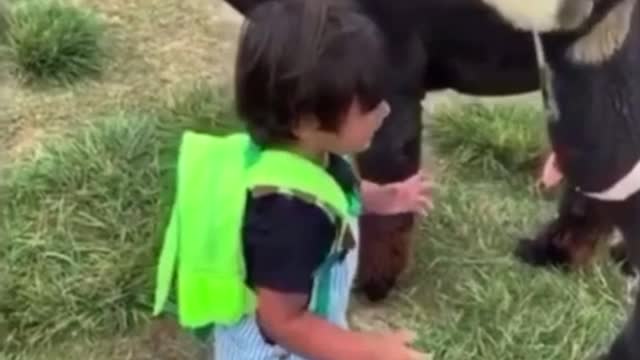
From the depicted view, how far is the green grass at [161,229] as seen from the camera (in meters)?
2.95

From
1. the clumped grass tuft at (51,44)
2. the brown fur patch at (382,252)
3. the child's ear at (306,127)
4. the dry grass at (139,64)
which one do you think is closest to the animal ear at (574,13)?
the child's ear at (306,127)

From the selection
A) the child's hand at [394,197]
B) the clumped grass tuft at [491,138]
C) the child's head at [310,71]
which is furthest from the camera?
the clumped grass tuft at [491,138]

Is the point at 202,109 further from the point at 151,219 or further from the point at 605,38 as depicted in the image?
the point at 605,38

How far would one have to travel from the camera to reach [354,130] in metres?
2.11

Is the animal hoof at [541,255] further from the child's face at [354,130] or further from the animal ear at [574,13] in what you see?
the child's face at [354,130]

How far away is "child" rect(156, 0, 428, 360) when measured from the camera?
6.75ft

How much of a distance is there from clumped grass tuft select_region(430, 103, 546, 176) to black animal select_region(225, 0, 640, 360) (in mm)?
287

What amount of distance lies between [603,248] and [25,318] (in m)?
1.01

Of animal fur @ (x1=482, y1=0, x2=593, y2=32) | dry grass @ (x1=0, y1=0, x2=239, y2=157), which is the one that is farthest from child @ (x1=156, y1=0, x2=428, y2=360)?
dry grass @ (x1=0, y1=0, x2=239, y2=157)

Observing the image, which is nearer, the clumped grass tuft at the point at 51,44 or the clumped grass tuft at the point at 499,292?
the clumped grass tuft at the point at 499,292

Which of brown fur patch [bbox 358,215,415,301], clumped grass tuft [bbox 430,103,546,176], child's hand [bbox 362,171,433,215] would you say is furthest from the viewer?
clumped grass tuft [bbox 430,103,546,176]

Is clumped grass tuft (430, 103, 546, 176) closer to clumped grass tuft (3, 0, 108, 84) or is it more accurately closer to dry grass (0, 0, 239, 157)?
dry grass (0, 0, 239, 157)

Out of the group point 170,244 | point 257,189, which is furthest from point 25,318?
point 257,189

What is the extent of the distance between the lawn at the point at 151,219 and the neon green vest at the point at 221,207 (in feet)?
2.15
